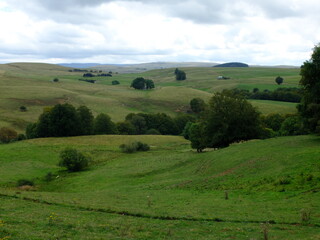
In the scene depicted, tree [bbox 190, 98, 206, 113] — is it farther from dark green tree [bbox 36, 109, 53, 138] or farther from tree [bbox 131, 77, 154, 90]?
dark green tree [bbox 36, 109, 53, 138]

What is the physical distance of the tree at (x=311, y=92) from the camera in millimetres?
40153

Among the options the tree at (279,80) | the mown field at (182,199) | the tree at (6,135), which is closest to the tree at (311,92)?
the mown field at (182,199)

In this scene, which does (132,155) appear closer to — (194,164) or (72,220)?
(194,164)

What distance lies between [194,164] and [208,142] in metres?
17.7

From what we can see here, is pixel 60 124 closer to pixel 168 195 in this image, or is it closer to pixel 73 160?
pixel 73 160

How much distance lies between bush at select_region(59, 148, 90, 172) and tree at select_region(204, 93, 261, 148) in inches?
911

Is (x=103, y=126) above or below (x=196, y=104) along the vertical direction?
below

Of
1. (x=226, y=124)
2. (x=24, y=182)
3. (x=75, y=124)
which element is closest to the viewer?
(x=24, y=182)

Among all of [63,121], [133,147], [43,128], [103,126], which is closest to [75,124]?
[63,121]

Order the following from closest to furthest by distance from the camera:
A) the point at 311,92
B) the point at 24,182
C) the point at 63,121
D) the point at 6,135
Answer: the point at 311,92 → the point at 24,182 → the point at 63,121 → the point at 6,135

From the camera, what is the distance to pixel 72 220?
60.1ft

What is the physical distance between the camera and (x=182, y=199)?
27.5m

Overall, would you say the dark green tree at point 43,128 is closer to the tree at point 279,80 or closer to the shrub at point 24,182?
the shrub at point 24,182

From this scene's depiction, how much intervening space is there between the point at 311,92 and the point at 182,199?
2352 cm
